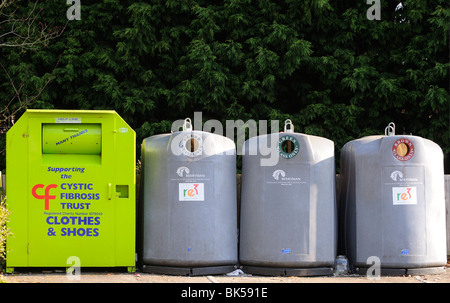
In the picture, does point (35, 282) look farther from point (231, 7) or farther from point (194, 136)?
point (231, 7)

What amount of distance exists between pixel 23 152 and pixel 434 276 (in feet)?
12.9

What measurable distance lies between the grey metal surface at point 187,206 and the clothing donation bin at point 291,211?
279 mm

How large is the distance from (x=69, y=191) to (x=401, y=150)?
10.0 feet

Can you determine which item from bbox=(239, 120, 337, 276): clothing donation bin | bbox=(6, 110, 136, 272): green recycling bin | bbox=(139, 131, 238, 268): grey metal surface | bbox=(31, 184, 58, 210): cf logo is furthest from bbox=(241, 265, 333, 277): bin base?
bbox=(31, 184, 58, 210): cf logo

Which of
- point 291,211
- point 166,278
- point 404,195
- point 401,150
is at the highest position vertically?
point 401,150

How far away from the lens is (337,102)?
852 centimetres

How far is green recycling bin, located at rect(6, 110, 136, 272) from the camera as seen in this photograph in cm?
531

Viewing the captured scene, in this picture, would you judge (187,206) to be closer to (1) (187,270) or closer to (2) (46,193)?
(1) (187,270)

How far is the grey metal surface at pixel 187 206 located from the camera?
5.32m

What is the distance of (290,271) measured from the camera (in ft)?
17.5

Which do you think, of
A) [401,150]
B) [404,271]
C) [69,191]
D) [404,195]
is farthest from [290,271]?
[69,191]

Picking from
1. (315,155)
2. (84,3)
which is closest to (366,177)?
(315,155)

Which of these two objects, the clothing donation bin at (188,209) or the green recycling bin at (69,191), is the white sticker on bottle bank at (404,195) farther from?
the green recycling bin at (69,191)

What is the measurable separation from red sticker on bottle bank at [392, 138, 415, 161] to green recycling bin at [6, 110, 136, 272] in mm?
2404
